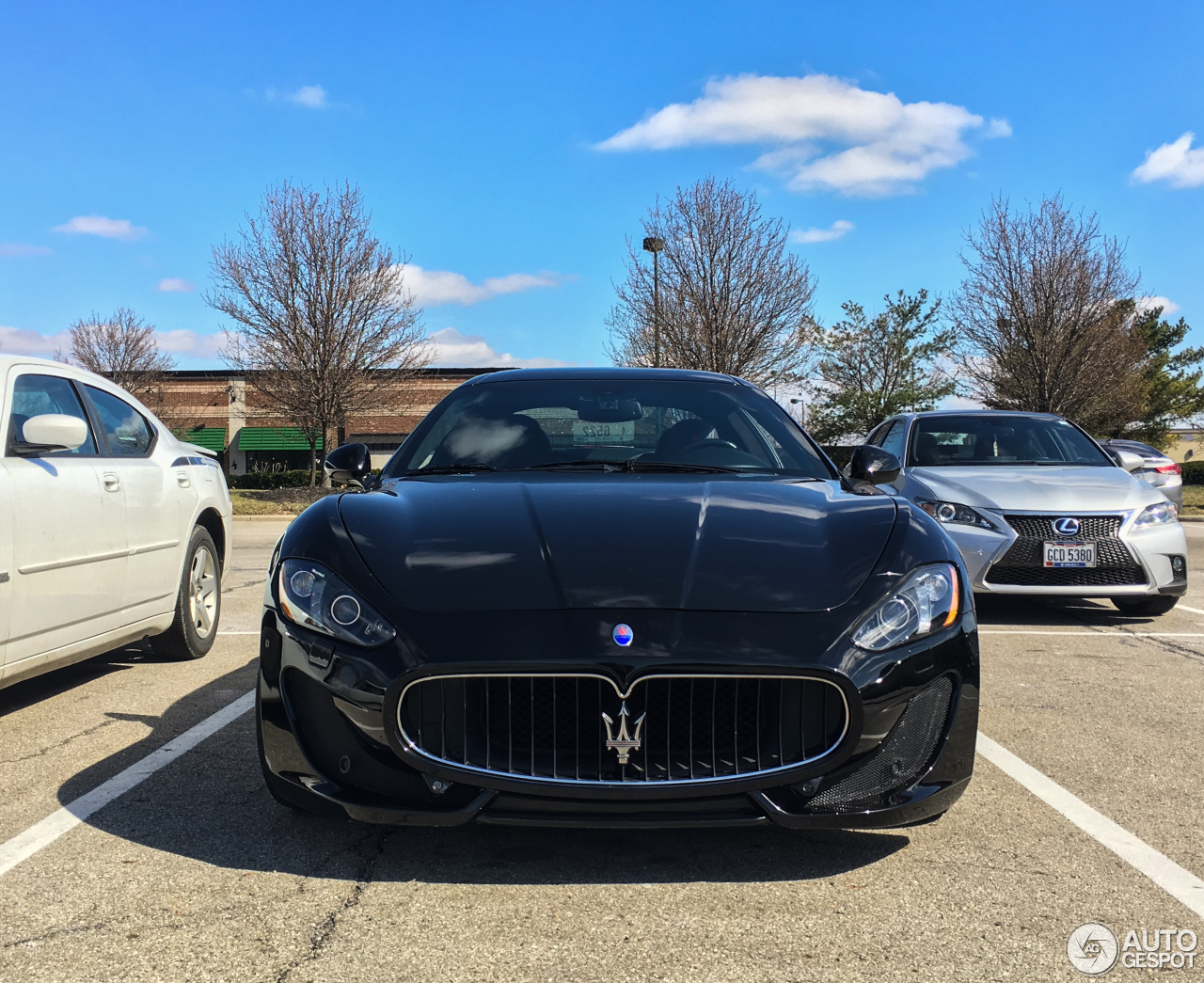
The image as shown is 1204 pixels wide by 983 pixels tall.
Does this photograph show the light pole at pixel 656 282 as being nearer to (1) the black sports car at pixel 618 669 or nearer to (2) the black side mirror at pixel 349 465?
(2) the black side mirror at pixel 349 465

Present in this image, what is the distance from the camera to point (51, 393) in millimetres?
4836

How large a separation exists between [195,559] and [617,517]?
11.8 ft

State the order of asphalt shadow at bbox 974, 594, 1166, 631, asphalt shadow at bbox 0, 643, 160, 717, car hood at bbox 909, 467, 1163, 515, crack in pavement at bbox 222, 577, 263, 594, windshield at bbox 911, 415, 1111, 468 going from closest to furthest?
1. asphalt shadow at bbox 0, 643, 160, 717
2. car hood at bbox 909, 467, 1163, 515
3. asphalt shadow at bbox 974, 594, 1166, 631
4. windshield at bbox 911, 415, 1111, 468
5. crack in pavement at bbox 222, 577, 263, 594

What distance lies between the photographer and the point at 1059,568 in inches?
277

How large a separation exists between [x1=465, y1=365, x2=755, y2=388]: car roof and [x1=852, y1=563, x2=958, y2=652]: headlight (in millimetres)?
1803

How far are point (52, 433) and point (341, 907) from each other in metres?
2.44

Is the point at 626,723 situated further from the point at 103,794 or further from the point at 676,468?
the point at 103,794

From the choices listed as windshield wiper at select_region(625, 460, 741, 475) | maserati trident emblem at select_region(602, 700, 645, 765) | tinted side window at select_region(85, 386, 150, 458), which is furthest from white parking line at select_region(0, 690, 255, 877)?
windshield wiper at select_region(625, 460, 741, 475)

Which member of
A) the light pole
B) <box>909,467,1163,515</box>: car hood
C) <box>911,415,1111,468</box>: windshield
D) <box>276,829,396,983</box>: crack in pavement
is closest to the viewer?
<box>276,829,396,983</box>: crack in pavement

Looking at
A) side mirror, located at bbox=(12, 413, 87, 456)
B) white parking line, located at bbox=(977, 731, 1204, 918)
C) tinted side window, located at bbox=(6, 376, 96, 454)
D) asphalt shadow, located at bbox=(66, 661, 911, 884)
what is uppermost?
tinted side window, located at bbox=(6, 376, 96, 454)

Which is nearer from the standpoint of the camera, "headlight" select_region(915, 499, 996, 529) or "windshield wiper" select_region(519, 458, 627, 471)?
"windshield wiper" select_region(519, 458, 627, 471)

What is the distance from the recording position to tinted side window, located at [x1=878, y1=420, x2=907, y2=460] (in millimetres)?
8758

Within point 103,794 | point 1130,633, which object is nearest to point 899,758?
point 103,794

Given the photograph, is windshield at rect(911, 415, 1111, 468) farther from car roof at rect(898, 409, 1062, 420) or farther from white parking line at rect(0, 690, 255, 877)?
white parking line at rect(0, 690, 255, 877)
